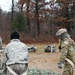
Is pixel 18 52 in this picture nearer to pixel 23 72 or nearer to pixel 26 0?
pixel 23 72

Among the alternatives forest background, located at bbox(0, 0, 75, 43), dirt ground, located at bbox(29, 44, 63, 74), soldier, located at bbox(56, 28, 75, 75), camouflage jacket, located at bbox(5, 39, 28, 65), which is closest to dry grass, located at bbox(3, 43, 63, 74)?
dirt ground, located at bbox(29, 44, 63, 74)

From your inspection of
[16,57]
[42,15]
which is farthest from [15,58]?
[42,15]

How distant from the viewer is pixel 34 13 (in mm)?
46719

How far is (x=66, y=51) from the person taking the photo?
930cm

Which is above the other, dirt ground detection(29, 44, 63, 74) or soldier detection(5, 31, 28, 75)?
soldier detection(5, 31, 28, 75)

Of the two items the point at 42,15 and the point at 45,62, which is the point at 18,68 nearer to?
the point at 45,62

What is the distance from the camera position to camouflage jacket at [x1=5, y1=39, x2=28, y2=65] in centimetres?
771

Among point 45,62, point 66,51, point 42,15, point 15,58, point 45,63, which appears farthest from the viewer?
point 42,15

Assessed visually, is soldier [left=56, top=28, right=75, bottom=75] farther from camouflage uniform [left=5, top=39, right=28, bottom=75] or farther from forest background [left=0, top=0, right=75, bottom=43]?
forest background [left=0, top=0, right=75, bottom=43]

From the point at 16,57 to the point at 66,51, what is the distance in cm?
197

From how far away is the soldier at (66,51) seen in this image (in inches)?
365

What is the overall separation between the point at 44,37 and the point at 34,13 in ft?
18.1

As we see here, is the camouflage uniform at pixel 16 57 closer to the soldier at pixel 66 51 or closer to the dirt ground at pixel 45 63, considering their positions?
the soldier at pixel 66 51

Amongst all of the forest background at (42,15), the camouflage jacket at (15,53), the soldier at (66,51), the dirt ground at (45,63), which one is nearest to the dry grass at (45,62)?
the dirt ground at (45,63)
